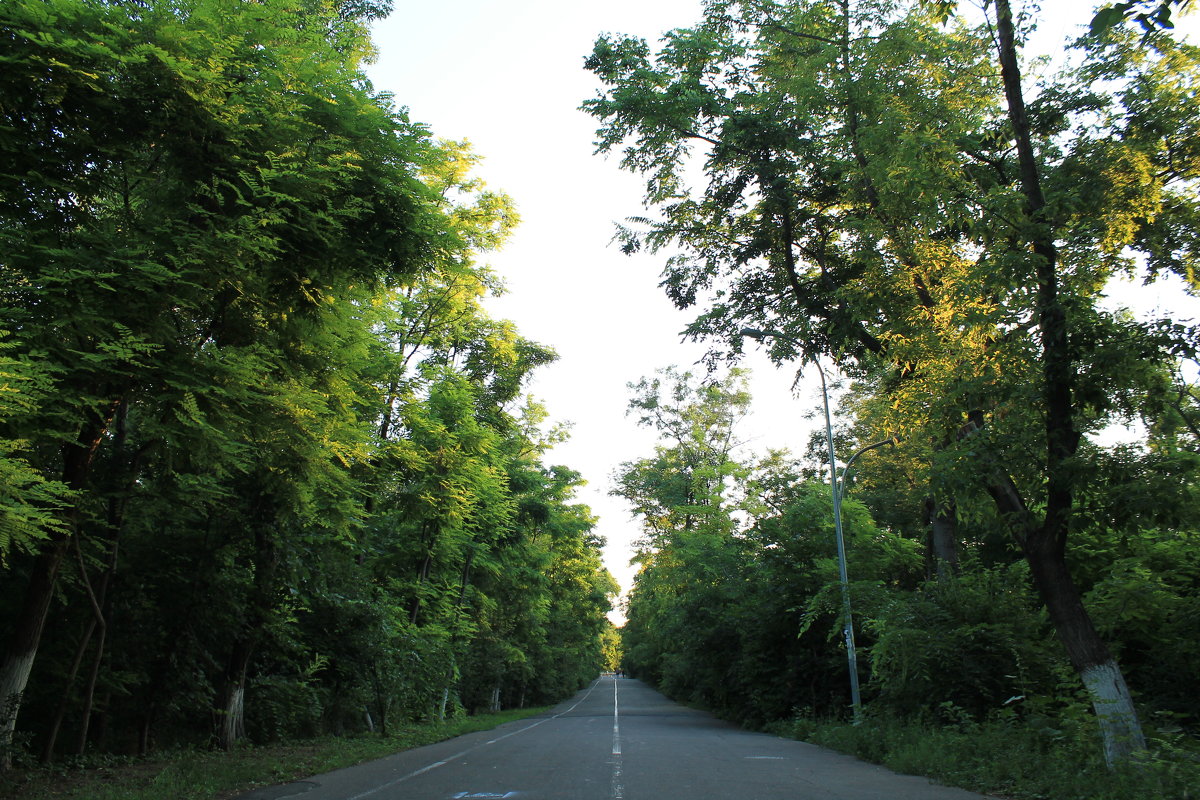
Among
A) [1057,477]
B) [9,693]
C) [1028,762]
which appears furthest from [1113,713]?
[9,693]

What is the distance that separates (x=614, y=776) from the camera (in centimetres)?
1004

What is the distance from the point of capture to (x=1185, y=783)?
6.75 metres

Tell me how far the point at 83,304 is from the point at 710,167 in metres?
10.4

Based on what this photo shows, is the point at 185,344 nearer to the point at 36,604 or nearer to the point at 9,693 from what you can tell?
the point at 36,604

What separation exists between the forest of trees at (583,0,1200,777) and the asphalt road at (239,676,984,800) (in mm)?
2485

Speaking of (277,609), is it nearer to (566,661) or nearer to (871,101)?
(871,101)

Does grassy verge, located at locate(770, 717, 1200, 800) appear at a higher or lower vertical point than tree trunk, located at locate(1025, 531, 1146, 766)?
lower

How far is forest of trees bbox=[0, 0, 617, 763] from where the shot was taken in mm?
6297

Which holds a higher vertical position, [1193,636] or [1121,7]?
[1121,7]

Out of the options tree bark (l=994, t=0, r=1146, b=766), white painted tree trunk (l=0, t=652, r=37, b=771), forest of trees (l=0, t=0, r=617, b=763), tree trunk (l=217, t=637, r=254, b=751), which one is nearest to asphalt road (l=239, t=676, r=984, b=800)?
tree bark (l=994, t=0, r=1146, b=766)

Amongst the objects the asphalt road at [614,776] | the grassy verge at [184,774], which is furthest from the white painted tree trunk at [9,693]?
the asphalt road at [614,776]

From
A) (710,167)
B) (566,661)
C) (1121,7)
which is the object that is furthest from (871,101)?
(566,661)

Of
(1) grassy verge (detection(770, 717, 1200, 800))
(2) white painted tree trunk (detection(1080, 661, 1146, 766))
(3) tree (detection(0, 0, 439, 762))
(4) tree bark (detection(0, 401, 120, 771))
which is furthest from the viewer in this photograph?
(2) white painted tree trunk (detection(1080, 661, 1146, 766))

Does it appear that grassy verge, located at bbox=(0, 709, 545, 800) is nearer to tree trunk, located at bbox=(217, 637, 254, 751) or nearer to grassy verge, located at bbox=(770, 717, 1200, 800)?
tree trunk, located at bbox=(217, 637, 254, 751)
